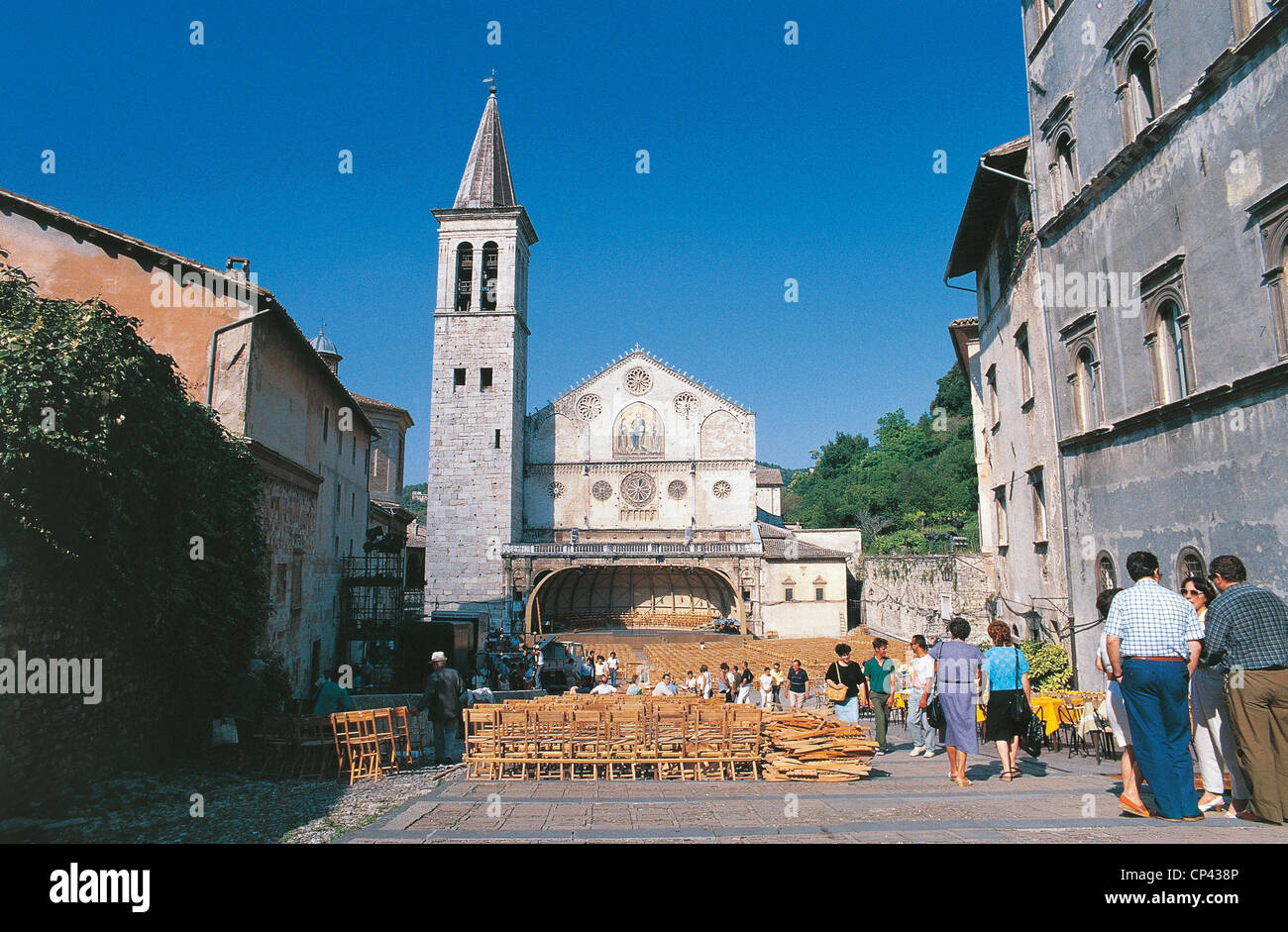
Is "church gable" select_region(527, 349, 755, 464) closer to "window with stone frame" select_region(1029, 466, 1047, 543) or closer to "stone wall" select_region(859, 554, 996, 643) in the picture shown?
"stone wall" select_region(859, 554, 996, 643)

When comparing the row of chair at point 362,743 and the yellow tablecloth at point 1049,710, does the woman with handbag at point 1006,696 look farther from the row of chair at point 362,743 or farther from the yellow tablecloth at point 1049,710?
the row of chair at point 362,743

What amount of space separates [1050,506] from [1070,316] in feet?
11.7

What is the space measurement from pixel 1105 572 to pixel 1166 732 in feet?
27.0

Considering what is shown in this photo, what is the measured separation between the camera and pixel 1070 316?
13.4m

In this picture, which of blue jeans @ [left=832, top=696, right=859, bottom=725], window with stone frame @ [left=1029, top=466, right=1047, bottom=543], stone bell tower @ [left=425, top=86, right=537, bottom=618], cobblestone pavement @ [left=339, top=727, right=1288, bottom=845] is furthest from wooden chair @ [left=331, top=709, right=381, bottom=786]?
stone bell tower @ [left=425, top=86, right=537, bottom=618]

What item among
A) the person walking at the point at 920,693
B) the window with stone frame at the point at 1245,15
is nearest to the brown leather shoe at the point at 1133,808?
the person walking at the point at 920,693

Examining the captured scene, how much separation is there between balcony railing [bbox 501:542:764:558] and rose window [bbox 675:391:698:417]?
953cm

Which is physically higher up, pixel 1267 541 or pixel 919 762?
pixel 1267 541


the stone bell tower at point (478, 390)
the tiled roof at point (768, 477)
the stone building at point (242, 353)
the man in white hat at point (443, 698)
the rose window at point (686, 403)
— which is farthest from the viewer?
the tiled roof at point (768, 477)

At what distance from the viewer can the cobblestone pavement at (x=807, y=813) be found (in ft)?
16.7

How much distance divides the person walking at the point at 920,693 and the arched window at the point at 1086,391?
6.26 metres

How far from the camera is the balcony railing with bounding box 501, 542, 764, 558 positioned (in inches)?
1518
